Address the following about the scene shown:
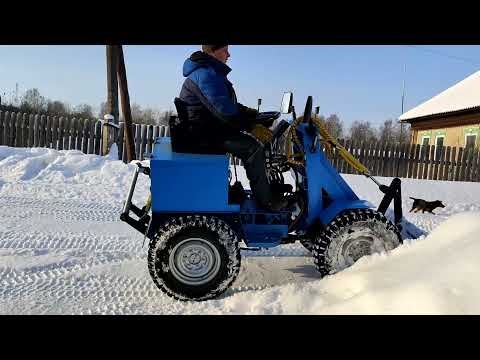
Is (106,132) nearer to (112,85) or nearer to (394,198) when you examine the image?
(112,85)

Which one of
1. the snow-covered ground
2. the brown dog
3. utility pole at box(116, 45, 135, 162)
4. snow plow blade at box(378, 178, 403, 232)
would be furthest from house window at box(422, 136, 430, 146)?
snow plow blade at box(378, 178, 403, 232)

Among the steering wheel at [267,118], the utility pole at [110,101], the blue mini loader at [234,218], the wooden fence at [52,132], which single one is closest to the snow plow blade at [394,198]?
the blue mini loader at [234,218]

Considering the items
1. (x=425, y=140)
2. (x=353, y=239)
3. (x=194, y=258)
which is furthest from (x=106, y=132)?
(x=425, y=140)

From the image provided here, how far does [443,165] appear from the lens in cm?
1369

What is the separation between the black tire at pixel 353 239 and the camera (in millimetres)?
2918

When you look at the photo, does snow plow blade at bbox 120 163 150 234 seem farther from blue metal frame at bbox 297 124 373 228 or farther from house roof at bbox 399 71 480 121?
house roof at bbox 399 71 480 121

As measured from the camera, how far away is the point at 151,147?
1231 centimetres

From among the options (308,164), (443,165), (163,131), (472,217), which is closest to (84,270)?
(308,164)

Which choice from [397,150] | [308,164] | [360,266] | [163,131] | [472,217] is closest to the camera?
[472,217]

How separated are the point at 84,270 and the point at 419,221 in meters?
5.07

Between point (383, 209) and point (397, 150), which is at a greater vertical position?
point (397, 150)
